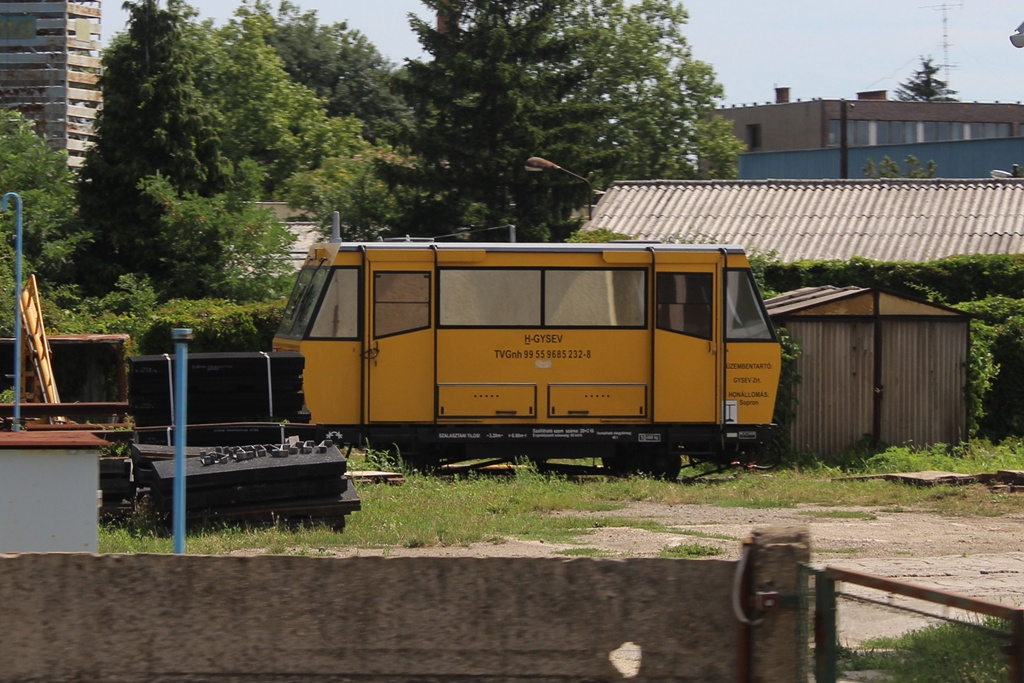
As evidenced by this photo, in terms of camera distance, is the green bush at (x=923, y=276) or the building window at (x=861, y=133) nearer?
the green bush at (x=923, y=276)

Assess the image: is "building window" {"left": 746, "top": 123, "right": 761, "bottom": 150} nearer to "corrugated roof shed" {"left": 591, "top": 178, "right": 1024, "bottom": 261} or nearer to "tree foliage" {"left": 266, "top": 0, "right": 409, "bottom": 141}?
"tree foliage" {"left": 266, "top": 0, "right": 409, "bottom": 141}

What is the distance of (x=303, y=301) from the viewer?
16.6m

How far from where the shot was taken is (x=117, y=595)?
5441 millimetres

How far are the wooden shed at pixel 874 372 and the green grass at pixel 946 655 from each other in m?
13.1

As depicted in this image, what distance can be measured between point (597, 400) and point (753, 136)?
73.0 metres

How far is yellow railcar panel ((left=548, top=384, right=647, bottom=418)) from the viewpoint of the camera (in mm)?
16219

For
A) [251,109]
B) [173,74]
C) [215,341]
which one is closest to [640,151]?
[251,109]

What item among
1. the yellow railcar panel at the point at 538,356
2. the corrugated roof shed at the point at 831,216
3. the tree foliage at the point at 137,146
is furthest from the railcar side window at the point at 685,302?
the tree foliage at the point at 137,146

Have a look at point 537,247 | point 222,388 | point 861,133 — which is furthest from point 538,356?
point 861,133

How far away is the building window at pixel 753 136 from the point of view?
85.4m

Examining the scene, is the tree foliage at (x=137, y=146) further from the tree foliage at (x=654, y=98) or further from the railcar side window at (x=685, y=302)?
the tree foliage at (x=654, y=98)

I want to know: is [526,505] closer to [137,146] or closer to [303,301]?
[303,301]

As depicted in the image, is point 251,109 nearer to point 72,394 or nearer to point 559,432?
point 72,394

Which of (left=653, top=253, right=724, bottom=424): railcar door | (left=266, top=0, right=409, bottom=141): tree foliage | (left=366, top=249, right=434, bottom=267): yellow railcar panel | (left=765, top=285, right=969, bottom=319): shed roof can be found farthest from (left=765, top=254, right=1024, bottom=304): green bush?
(left=266, top=0, right=409, bottom=141): tree foliage
